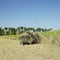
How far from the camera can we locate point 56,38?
250 inches

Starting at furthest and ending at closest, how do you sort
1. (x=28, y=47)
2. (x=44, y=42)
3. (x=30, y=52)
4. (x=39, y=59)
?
(x=44, y=42) → (x=28, y=47) → (x=30, y=52) → (x=39, y=59)

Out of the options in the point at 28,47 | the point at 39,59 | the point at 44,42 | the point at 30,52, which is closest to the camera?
the point at 39,59

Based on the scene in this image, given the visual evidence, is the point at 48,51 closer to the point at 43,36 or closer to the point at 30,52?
the point at 30,52

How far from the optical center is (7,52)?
15.5ft

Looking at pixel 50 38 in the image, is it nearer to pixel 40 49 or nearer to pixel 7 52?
pixel 40 49

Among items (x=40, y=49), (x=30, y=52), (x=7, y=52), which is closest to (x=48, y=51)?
(x=40, y=49)

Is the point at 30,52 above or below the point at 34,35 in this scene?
below

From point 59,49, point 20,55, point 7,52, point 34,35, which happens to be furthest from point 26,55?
point 34,35

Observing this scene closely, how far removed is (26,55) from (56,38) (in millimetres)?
2078

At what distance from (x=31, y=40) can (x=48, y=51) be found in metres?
1.37

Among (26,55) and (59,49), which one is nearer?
(26,55)

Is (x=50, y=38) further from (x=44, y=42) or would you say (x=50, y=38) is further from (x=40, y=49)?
(x=40, y=49)

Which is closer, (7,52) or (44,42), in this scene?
(7,52)

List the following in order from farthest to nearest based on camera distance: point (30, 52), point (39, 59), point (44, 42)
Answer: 1. point (44, 42)
2. point (30, 52)
3. point (39, 59)
